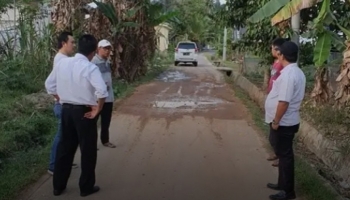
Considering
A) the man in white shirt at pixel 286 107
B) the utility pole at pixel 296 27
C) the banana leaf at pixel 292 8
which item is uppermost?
the banana leaf at pixel 292 8

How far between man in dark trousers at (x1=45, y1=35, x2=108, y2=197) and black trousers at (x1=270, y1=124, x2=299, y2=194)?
196 centimetres

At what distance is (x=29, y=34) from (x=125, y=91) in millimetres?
3391

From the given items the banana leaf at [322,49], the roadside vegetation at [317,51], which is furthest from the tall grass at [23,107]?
the banana leaf at [322,49]

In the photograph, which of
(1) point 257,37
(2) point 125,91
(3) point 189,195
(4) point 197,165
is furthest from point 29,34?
(3) point 189,195

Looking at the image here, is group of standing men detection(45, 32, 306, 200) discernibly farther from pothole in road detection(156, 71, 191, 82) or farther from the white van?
the white van

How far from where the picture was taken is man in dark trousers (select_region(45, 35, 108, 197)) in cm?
518

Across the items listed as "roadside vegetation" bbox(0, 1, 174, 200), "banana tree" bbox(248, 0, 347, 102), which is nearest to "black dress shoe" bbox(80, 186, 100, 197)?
"roadside vegetation" bbox(0, 1, 174, 200)

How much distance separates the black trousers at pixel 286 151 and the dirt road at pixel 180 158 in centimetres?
35

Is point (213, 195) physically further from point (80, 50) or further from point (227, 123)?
point (227, 123)

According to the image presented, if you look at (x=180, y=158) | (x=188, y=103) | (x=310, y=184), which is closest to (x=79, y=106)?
(x=180, y=158)

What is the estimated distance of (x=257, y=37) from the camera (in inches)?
549

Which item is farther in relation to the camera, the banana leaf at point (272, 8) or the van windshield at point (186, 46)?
the van windshield at point (186, 46)

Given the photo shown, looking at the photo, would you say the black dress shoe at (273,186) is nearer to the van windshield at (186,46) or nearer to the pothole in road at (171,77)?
the pothole in road at (171,77)

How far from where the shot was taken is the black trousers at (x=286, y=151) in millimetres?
5320
